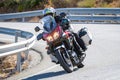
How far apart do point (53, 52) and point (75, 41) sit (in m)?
0.95

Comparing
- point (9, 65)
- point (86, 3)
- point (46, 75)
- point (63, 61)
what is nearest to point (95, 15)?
point (86, 3)

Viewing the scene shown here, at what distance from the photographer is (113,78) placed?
1005 cm

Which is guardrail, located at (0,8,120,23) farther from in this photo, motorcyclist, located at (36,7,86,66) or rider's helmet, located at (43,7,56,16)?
rider's helmet, located at (43,7,56,16)

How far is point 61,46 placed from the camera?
11023 millimetres

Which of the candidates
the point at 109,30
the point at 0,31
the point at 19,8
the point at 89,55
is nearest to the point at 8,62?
the point at 89,55

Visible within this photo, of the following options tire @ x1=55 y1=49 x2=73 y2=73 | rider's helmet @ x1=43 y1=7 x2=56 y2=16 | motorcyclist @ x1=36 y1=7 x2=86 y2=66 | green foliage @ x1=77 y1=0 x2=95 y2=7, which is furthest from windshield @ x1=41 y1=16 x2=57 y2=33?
green foliage @ x1=77 y1=0 x2=95 y2=7

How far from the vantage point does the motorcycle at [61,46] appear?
11.0 meters

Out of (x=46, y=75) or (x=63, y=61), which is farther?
(x=46, y=75)

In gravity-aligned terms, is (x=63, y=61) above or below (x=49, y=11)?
below

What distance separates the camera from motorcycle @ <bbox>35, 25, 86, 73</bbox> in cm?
1096

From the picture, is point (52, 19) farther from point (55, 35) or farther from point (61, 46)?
point (61, 46)

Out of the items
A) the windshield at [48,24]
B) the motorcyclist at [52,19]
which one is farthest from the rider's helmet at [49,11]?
the windshield at [48,24]

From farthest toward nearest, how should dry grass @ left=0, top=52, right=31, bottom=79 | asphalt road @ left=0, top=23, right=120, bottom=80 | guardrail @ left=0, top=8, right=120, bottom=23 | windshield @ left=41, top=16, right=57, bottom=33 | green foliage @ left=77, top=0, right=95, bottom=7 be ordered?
green foliage @ left=77, top=0, right=95, bottom=7 < guardrail @ left=0, top=8, right=120, bottom=23 < dry grass @ left=0, top=52, right=31, bottom=79 < windshield @ left=41, top=16, right=57, bottom=33 < asphalt road @ left=0, top=23, right=120, bottom=80

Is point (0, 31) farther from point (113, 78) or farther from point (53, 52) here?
point (113, 78)
